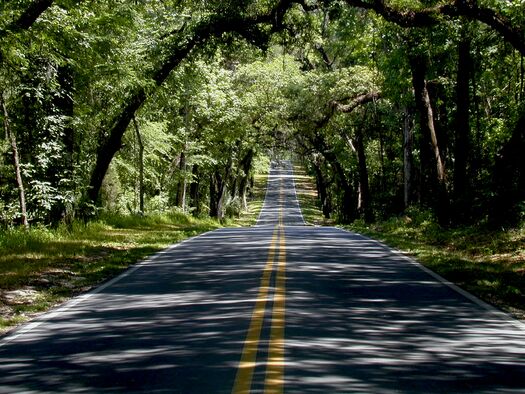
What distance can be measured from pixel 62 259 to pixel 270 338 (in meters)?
8.19

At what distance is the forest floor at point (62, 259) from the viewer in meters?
9.94

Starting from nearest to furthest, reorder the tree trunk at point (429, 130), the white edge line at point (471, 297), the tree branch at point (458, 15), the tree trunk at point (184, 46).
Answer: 1. the white edge line at point (471, 297)
2. the tree branch at point (458, 15)
3. the tree trunk at point (184, 46)
4. the tree trunk at point (429, 130)

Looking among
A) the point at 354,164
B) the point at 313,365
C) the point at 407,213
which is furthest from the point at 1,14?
the point at 354,164

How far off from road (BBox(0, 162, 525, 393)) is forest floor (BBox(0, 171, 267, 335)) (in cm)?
60

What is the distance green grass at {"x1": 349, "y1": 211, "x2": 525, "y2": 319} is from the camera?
1016 cm

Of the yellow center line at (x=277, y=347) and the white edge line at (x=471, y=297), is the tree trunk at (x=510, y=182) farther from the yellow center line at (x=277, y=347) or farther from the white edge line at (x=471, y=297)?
the yellow center line at (x=277, y=347)

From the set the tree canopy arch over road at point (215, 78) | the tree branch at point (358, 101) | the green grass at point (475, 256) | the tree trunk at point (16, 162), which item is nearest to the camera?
the green grass at point (475, 256)

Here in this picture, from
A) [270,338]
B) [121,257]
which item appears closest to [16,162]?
[121,257]

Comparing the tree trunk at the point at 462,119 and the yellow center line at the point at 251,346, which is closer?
the yellow center line at the point at 251,346

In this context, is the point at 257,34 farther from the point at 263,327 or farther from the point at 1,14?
the point at 263,327

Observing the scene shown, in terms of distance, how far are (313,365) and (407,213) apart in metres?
20.2

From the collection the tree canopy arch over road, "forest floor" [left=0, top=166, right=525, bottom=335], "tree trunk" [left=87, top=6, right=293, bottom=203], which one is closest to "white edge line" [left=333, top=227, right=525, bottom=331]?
"forest floor" [left=0, top=166, right=525, bottom=335]

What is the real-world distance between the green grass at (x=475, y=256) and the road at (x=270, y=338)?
0.60 metres

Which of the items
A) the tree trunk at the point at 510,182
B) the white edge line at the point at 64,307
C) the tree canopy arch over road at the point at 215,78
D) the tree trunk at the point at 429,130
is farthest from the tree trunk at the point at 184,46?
the tree trunk at the point at 510,182
